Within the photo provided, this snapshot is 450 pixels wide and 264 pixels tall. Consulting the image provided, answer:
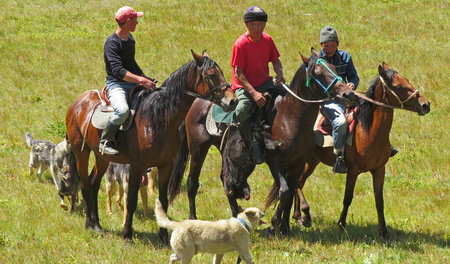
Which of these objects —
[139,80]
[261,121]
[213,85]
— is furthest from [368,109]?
[139,80]

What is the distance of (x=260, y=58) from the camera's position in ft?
29.1

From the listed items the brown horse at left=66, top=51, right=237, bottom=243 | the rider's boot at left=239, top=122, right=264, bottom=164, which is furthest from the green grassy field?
the rider's boot at left=239, top=122, right=264, bottom=164

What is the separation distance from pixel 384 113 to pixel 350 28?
17697mm

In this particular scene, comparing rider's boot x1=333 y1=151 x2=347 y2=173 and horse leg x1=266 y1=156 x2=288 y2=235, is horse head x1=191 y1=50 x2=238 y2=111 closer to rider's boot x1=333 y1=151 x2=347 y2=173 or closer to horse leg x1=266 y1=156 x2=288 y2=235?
horse leg x1=266 y1=156 x2=288 y2=235

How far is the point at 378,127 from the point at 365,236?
5.77 feet

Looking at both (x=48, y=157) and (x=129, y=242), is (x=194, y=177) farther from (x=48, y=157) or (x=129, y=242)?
(x=48, y=157)

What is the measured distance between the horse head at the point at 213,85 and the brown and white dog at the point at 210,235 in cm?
158

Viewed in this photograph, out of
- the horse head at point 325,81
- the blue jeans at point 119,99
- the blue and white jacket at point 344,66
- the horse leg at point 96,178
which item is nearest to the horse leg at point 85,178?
the horse leg at point 96,178

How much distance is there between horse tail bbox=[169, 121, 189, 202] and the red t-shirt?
207 cm

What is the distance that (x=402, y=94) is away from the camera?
27.9ft

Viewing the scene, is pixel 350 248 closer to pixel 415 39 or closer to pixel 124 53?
pixel 124 53

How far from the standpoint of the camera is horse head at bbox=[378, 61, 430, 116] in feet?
27.3

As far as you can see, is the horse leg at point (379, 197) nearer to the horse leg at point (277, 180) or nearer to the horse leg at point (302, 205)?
the horse leg at point (302, 205)

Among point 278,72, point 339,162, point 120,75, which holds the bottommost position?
point 339,162
